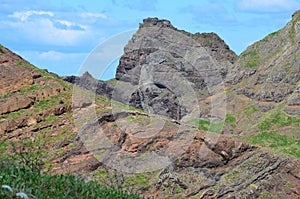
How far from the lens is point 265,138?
6375 centimetres

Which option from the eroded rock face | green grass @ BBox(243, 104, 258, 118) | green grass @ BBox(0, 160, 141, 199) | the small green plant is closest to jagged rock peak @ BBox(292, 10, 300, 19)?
the eroded rock face

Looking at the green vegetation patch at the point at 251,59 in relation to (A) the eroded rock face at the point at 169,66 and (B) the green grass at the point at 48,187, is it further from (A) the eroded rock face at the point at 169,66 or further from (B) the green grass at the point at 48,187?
(B) the green grass at the point at 48,187

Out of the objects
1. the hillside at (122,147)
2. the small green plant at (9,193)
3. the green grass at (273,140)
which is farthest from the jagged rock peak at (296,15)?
the small green plant at (9,193)

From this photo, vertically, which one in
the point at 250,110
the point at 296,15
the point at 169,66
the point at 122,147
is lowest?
the point at 122,147

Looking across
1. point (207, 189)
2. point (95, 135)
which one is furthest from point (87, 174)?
point (207, 189)

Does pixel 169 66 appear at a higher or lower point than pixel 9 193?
higher

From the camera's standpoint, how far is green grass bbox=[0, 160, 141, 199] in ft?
36.6

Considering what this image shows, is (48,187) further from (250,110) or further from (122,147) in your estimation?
(250,110)

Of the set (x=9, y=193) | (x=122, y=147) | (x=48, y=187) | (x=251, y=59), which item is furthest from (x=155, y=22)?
(x=9, y=193)

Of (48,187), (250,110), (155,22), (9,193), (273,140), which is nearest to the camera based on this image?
(9,193)

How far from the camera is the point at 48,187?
40.2 ft

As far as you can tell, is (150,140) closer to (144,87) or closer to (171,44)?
(144,87)

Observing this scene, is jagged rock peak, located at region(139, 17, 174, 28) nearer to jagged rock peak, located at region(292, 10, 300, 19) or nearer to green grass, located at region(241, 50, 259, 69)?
green grass, located at region(241, 50, 259, 69)

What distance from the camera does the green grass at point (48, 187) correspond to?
11.2 metres
